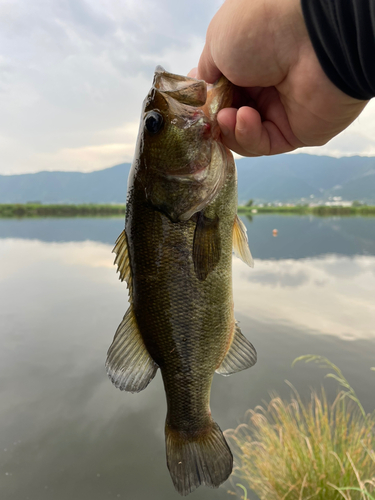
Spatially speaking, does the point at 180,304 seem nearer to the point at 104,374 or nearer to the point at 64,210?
the point at 104,374

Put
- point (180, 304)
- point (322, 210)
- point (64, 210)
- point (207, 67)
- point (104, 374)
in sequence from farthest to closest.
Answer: point (322, 210), point (64, 210), point (104, 374), point (207, 67), point (180, 304)

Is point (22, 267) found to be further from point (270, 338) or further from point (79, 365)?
point (270, 338)

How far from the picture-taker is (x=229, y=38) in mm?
1507

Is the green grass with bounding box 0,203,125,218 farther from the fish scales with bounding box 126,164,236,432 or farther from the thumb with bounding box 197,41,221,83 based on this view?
the fish scales with bounding box 126,164,236,432

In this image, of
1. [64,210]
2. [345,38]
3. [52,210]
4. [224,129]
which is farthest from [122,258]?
[52,210]

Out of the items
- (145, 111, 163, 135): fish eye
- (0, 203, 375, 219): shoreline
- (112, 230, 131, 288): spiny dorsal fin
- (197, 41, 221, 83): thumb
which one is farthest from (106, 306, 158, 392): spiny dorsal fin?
(0, 203, 375, 219): shoreline

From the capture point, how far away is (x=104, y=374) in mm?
11602

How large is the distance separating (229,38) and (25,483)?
9900mm

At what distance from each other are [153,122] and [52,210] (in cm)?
8595

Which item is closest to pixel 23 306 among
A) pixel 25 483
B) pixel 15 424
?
pixel 15 424

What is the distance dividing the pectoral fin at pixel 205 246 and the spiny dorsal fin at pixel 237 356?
491 mm

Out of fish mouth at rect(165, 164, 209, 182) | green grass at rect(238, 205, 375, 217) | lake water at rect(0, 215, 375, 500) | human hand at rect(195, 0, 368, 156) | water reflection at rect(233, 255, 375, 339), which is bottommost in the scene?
lake water at rect(0, 215, 375, 500)

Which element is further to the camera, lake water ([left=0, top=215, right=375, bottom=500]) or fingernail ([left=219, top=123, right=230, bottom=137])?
lake water ([left=0, top=215, right=375, bottom=500])

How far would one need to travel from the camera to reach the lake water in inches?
316
